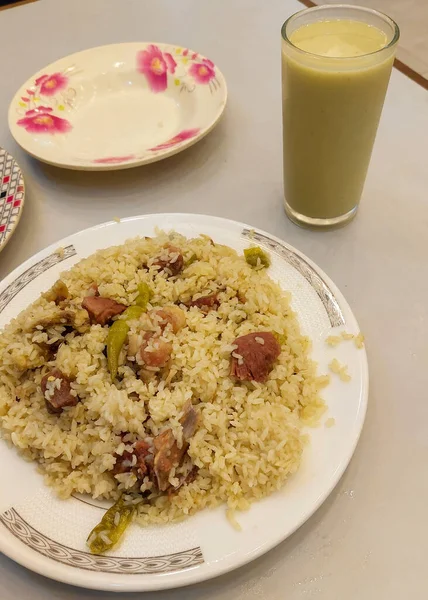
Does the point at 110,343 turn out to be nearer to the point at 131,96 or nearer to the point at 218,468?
the point at 218,468

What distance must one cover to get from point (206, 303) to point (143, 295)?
6.7 inches

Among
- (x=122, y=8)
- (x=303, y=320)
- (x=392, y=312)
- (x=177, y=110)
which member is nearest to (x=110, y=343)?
(x=303, y=320)

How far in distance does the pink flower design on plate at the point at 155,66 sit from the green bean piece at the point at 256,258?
111 centimetres

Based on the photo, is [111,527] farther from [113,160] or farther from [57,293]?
[113,160]

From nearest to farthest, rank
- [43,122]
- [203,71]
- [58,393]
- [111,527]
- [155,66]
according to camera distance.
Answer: [111,527]
[58,393]
[43,122]
[203,71]
[155,66]

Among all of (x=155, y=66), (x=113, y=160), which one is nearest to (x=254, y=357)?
(x=113, y=160)

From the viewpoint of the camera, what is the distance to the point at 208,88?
2.07m

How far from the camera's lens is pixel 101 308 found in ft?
4.21

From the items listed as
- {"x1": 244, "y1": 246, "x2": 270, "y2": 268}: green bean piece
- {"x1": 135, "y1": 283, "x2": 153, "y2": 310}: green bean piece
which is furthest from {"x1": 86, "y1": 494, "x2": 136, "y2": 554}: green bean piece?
{"x1": 244, "y1": 246, "x2": 270, "y2": 268}: green bean piece

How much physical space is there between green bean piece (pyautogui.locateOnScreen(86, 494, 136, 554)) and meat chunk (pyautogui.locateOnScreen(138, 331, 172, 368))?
298 mm

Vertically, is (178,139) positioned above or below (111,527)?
above

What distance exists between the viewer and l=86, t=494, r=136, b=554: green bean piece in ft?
3.11

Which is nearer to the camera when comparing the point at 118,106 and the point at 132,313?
the point at 132,313

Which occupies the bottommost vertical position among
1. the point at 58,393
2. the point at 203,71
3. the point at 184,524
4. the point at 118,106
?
the point at 184,524
